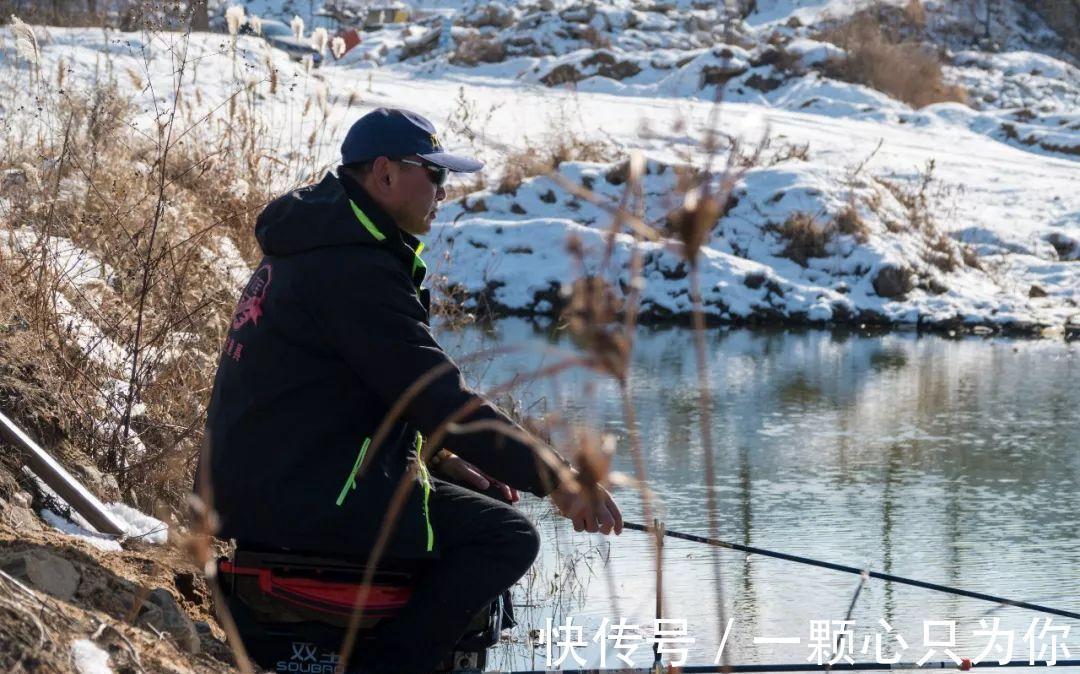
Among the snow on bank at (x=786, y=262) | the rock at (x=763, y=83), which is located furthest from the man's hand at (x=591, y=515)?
the rock at (x=763, y=83)

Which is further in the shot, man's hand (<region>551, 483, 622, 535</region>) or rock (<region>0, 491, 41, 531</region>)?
rock (<region>0, 491, 41, 531</region>)

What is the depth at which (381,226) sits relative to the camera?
320cm

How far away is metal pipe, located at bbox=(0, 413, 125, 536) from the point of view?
12.2 feet

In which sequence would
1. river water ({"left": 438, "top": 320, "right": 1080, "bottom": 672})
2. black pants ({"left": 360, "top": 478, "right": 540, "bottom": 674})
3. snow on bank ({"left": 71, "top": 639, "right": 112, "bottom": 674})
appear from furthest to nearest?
river water ({"left": 438, "top": 320, "right": 1080, "bottom": 672}) → black pants ({"left": 360, "top": 478, "right": 540, "bottom": 674}) → snow on bank ({"left": 71, "top": 639, "right": 112, "bottom": 674})

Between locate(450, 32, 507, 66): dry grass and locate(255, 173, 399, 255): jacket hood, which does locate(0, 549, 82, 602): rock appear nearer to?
locate(255, 173, 399, 255): jacket hood

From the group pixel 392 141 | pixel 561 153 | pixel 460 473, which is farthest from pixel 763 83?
pixel 392 141

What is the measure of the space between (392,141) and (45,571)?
1.15 metres

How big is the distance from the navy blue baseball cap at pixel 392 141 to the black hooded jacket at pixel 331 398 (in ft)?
0.42

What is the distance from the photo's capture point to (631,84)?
74.3 feet

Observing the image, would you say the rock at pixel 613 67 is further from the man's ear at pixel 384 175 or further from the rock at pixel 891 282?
the man's ear at pixel 384 175

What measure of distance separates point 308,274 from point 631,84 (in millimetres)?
19942

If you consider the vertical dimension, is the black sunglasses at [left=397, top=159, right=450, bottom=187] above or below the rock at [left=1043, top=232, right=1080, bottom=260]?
above

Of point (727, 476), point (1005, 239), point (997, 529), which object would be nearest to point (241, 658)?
point (997, 529)

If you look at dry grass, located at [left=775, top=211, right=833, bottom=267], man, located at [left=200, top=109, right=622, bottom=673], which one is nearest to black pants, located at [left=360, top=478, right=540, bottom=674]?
man, located at [left=200, top=109, right=622, bottom=673]
